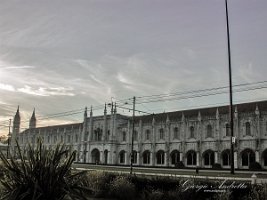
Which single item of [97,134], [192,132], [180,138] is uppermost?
[97,134]

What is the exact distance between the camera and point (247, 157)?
57.4 meters

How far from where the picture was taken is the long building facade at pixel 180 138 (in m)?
57.1

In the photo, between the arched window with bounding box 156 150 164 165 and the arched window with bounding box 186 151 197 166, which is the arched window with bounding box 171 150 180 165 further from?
the arched window with bounding box 156 150 164 165

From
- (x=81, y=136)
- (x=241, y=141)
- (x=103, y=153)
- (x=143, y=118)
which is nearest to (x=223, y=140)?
(x=241, y=141)

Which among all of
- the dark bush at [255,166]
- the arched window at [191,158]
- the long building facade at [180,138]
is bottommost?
the dark bush at [255,166]

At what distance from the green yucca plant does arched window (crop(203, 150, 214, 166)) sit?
50842 millimetres

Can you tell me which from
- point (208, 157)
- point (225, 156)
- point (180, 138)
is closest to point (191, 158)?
point (208, 157)

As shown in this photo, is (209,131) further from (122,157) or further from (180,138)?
(122,157)

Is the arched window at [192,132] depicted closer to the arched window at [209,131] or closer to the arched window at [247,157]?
the arched window at [209,131]

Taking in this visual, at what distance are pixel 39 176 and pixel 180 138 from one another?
182ft

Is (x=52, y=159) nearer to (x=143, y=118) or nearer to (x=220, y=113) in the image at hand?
(x=220, y=113)

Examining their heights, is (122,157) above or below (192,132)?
below

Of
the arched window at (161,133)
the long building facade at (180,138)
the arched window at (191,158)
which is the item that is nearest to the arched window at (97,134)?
the long building facade at (180,138)

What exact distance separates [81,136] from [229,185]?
7839 cm
